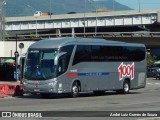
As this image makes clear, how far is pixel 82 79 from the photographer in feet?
104

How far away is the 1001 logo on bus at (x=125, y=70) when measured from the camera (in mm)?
35206

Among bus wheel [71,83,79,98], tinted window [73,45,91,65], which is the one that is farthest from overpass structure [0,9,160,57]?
bus wheel [71,83,79,98]

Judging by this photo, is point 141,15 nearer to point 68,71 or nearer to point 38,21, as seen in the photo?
point 38,21

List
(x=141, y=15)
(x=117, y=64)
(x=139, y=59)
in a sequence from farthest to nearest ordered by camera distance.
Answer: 1. (x=141, y=15)
2. (x=139, y=59)
3. (x=117, y=64)

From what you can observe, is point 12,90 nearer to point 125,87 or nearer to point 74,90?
point 74,90

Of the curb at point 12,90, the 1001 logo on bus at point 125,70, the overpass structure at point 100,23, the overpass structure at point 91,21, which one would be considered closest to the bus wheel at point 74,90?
the curb at point 12,90

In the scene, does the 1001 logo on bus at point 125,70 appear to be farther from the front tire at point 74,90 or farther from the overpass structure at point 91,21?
the overpass structure at point 91,21

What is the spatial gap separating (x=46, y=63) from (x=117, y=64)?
21.3 feet

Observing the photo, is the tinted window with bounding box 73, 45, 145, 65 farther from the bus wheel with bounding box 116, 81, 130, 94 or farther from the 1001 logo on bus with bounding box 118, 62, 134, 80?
the bus wheel with bounding box 116, 81, 130, 94

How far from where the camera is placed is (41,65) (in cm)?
2966

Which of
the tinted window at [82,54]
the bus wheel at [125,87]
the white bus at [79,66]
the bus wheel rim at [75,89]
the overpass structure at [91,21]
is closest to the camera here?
the white bus at [79,66]

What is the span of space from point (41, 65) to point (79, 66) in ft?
8.62

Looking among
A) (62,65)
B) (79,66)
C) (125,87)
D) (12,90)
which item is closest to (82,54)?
(79,66)

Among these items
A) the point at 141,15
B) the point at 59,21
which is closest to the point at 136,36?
the point at 141,15
